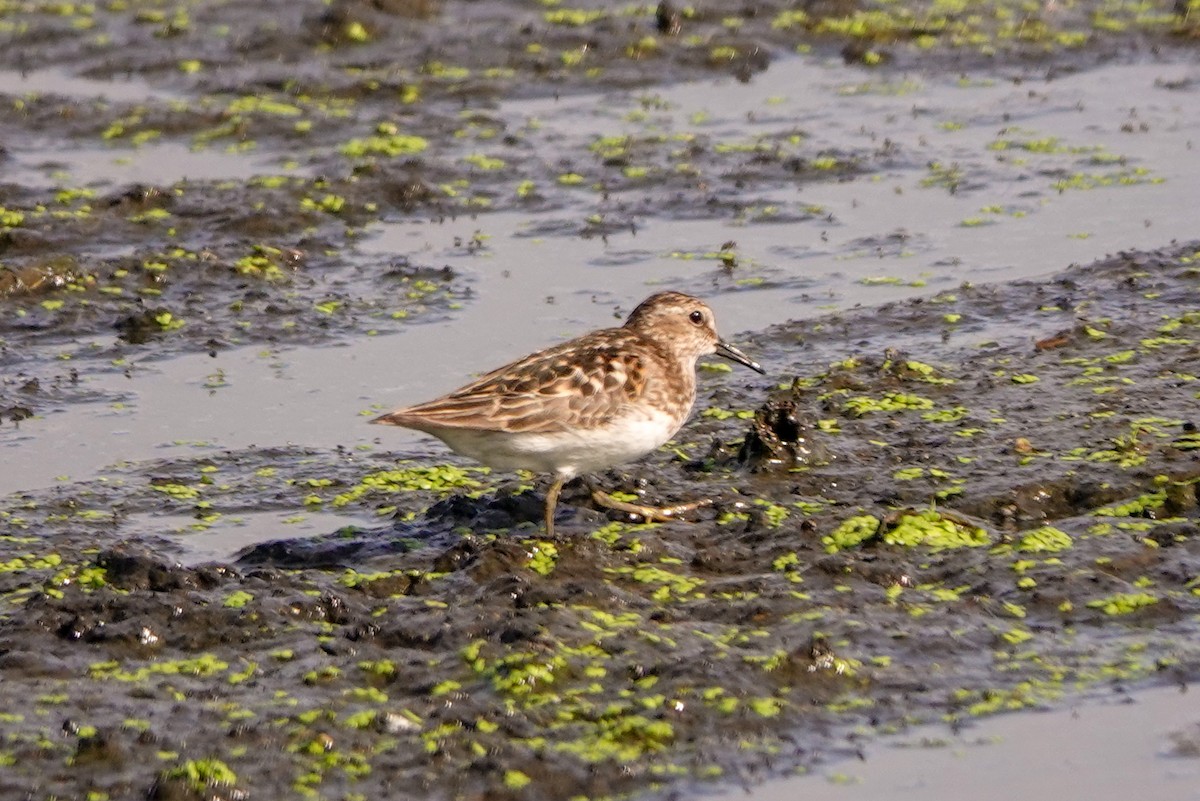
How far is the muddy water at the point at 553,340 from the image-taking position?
23.4ft

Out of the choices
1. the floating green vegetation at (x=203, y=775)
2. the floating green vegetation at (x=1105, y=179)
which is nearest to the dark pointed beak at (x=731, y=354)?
the floating green vegetation at (x=203, y=775)

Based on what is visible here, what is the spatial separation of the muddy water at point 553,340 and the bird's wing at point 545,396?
57 cm

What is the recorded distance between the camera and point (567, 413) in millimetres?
8688

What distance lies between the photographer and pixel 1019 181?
14.9 meters

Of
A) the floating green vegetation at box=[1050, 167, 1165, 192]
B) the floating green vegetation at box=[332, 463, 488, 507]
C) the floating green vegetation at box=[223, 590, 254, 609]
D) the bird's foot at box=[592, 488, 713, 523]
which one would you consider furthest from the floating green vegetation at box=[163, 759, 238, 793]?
the floating green vegetation at box=[1050, 167, 1165, 192]

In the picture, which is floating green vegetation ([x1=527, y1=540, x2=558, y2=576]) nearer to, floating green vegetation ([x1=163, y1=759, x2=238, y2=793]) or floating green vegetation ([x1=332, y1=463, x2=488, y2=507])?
floating green vegetation ([x1=332, y1=463, x2=488, y2=507])

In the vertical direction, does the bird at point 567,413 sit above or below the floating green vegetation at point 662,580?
above

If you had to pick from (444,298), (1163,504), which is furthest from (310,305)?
(1163,504)

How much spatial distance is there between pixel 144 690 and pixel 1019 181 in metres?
9.52

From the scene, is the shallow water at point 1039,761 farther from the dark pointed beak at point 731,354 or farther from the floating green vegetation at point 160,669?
the dark pointed beak at point 731,354

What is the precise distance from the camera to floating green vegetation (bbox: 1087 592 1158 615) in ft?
25.5

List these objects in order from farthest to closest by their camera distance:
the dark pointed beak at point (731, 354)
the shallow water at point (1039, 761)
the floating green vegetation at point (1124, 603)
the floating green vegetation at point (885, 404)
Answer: the floating green vegetation at point (885, 404) < the dark pointed beak at point (731, 354) < the floating green vegetation at point (1124, 603) < the shallow water at point (1039, 761)

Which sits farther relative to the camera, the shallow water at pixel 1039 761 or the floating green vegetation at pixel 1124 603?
the floating green vegetation at pixel 1124 603

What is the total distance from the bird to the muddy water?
0.37 metres
